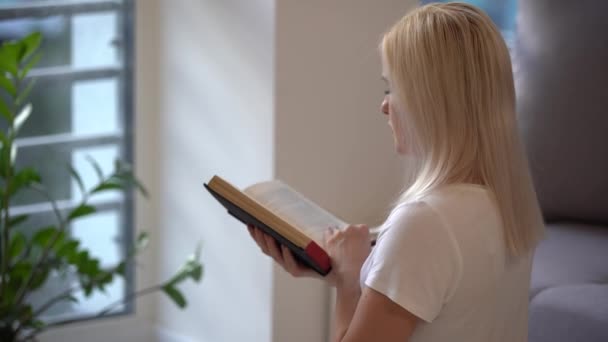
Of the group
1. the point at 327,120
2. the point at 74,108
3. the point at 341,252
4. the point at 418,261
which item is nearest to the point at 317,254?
the point at 341,252

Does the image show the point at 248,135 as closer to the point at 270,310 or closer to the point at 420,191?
the point at 270,310

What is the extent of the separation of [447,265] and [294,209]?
0.43 meters

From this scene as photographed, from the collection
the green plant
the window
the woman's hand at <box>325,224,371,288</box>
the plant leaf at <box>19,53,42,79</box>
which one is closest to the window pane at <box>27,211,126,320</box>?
the window

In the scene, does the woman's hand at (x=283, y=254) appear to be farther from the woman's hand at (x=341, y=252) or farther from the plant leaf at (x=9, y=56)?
the plant leaf at (x=9, y=56)

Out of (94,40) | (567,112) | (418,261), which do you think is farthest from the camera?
(94,40)

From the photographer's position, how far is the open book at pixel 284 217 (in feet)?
4.53

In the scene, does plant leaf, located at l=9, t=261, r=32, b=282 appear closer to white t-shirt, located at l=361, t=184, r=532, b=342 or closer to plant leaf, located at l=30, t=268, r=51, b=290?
plant leaf, located at l=30, t=268, r=51, b=290

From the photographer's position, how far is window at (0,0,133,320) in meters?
2.65

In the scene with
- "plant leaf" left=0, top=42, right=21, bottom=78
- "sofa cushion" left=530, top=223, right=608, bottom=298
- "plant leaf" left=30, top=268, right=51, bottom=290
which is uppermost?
"plant leaf" left=0, top=42, right=21, bottom=78

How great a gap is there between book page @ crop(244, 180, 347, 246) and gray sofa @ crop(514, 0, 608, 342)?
0.94m

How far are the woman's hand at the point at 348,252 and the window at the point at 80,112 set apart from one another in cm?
151

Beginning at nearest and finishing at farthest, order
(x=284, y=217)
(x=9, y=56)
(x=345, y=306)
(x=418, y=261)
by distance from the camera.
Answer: (x=418, y=261) → (x=345, y=306) → (x=284, y=217) → (x=9, y=56)

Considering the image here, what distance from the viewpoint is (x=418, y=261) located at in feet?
3.71

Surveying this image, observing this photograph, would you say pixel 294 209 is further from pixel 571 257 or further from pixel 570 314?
pixel 571 257
